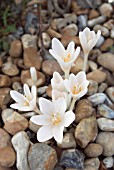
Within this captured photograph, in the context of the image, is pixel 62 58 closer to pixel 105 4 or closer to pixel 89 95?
pixel 89 95

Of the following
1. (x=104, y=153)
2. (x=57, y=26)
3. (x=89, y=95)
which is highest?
(x=57, y=26)

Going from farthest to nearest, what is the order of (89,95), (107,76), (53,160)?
(107,76) → (89,95) → (53,160)

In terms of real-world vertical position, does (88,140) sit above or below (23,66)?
below

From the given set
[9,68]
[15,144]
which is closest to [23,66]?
[9,68]

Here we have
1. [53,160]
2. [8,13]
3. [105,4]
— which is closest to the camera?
[53,160]

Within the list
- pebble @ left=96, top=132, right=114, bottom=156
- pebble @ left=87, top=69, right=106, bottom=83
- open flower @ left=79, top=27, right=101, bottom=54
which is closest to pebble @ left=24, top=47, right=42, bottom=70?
pebble @ left=87, top=69, right=106, bottom=83

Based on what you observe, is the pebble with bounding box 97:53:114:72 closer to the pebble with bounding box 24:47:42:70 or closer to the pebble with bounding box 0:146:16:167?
the pebble with bounding box 24:47:42:70

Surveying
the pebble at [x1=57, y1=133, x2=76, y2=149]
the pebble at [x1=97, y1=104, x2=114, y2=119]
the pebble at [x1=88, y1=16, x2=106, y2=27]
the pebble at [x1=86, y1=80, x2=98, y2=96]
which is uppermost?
the pebble at [x1=88, y1=16, x2=106, y2=27]
